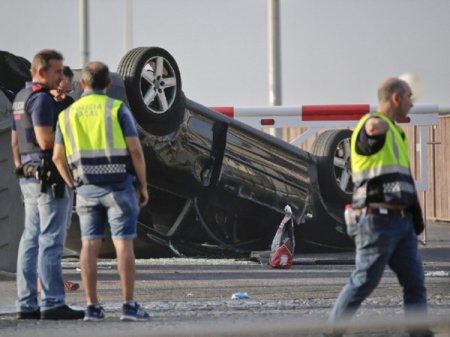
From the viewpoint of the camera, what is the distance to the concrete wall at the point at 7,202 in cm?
1114

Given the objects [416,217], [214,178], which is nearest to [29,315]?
[416,217]

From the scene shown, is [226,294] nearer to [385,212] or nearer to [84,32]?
[385,212]

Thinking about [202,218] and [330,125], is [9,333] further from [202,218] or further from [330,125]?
[330,125]

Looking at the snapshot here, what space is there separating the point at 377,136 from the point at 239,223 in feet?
21.5

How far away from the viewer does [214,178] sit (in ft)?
42.1

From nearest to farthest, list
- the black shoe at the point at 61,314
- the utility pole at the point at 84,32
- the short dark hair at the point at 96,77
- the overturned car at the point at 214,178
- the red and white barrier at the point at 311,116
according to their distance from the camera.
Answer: the short dark hair at the point at 96,77 < the black shoe at the point at 61,314 < the overturned car at the point at 214,178 < the red and white barrier at the point at 311,116 < the utility pole at the point at 84,32

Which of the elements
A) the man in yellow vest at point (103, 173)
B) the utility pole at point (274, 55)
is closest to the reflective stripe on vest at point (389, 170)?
the man in yellow vest at point (103, 173)

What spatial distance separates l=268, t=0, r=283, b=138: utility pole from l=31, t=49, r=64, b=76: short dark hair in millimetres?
16187

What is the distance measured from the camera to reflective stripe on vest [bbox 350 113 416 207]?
675 centimetres

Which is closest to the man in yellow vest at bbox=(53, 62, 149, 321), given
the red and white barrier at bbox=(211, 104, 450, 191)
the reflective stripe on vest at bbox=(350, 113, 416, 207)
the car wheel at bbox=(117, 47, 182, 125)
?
the reflective stripe on vest at bbox=(350, 113, 416, 207)

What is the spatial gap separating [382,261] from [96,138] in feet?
6.89

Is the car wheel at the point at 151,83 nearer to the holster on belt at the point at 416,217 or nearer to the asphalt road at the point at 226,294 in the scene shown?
the asphalt road at the point at 226,294

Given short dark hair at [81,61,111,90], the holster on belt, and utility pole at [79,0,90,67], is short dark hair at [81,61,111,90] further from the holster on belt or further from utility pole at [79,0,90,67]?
utility pole at [79,0,90,67]

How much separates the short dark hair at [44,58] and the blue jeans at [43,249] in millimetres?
756
